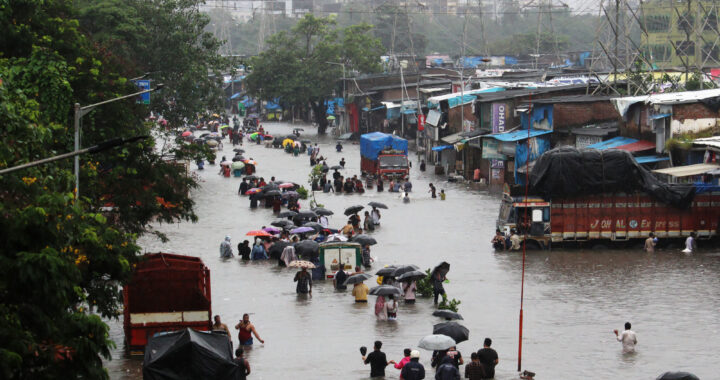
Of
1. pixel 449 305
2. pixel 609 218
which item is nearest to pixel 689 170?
pixel 609 218

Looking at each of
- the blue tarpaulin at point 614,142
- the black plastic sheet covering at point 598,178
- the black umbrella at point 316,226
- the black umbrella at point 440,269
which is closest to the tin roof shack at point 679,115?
the blue tarpaulin at point 614,142

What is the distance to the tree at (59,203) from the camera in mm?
11741

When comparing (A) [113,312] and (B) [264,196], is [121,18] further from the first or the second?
(A) [113,312]

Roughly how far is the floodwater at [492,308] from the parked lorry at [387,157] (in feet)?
48.2

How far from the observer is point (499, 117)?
189 feet

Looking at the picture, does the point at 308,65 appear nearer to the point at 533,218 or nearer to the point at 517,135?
the point at 517,135

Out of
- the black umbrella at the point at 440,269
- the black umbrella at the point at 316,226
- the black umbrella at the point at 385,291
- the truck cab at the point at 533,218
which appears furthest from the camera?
the black umbrella at the point at 316,226

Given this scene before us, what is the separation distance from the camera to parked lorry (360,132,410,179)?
5762 cm

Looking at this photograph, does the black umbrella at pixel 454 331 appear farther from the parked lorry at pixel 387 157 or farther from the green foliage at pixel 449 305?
the parked lorry at pixel 387 157

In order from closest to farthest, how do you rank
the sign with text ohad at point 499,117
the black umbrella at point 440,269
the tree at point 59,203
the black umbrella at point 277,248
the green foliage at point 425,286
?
1. the tree at point 59,203
2. the black umbrella at point 440,269
3. the green foliage at point 425,286
4. the black umbrella at point 277,248
5. the sign with text ohad at point 499,117

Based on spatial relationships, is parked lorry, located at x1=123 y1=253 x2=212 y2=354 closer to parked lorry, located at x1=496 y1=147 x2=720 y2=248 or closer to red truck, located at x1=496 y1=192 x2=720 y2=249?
parked lorry, located at x1=496 y1=147 x2=720 y2=248

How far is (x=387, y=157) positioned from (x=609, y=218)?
24454 millimetres

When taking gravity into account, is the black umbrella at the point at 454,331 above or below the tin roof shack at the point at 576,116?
below

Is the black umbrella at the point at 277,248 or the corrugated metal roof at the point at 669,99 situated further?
the corrugated metal roof at the point at 669,99
